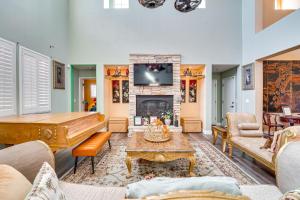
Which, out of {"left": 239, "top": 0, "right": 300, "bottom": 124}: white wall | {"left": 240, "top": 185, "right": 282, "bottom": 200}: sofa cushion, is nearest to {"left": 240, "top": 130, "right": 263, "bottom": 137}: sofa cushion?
{"left": 239, "top": 0, "right": 300, "bottom": 124}: white wall

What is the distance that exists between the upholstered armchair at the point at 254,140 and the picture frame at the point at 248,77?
7.03ft

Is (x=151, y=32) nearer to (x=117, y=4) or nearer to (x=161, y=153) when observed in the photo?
(x=117, y=4)

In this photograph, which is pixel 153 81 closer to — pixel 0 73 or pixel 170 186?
pixel 0 73

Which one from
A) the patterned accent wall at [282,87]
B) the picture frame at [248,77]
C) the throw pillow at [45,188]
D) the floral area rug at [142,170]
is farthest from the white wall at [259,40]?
the throw pillow at [45,188]

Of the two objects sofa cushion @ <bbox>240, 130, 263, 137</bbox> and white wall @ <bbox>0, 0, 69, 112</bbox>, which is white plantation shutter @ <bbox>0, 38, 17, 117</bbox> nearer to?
white wall @ <bbox>0, 0, 69, 112</bbox>

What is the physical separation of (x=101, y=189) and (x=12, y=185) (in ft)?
2.54

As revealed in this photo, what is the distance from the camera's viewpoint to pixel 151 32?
5977 mm

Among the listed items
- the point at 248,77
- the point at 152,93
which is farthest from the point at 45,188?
the point at 248,77

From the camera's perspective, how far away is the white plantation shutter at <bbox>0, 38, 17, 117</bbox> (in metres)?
3.10

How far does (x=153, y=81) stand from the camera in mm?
5934

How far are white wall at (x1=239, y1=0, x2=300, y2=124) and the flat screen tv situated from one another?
2722 millimetres

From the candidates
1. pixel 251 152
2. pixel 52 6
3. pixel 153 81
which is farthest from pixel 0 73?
pixel 251 152

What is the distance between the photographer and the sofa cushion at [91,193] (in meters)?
1.41

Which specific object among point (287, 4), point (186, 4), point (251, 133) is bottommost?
point (251, 133)
